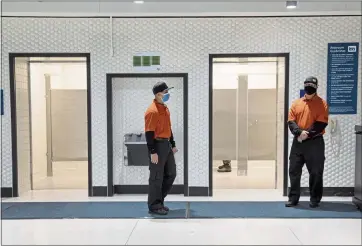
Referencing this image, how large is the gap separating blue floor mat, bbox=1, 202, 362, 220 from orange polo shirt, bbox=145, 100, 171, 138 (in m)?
1.03

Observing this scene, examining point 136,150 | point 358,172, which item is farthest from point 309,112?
point 136,150

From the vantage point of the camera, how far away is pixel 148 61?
219 inches

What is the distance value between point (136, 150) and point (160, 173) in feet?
4.06

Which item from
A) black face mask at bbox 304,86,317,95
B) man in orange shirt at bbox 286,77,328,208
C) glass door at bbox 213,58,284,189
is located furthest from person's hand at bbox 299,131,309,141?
glass door at bbox 213,58,284,189

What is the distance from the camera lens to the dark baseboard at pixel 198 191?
5.64 m

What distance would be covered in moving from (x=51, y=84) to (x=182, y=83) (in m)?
2.70

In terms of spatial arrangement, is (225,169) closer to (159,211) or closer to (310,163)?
(310,163)

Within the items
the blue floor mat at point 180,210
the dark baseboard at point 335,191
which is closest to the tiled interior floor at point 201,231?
the blue floor mat at point 180,210

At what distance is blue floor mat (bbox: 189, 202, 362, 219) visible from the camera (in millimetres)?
4523

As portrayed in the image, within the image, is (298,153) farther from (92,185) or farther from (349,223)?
(92,185)

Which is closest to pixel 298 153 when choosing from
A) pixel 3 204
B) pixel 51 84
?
pixel 3 204

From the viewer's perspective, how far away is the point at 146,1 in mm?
5109

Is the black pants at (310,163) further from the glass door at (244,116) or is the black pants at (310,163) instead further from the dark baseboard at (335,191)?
the glass door at (244,116)

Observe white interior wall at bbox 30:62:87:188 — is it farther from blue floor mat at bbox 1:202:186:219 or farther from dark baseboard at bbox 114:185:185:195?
dark baseboard at bbox 114:185:185:195
